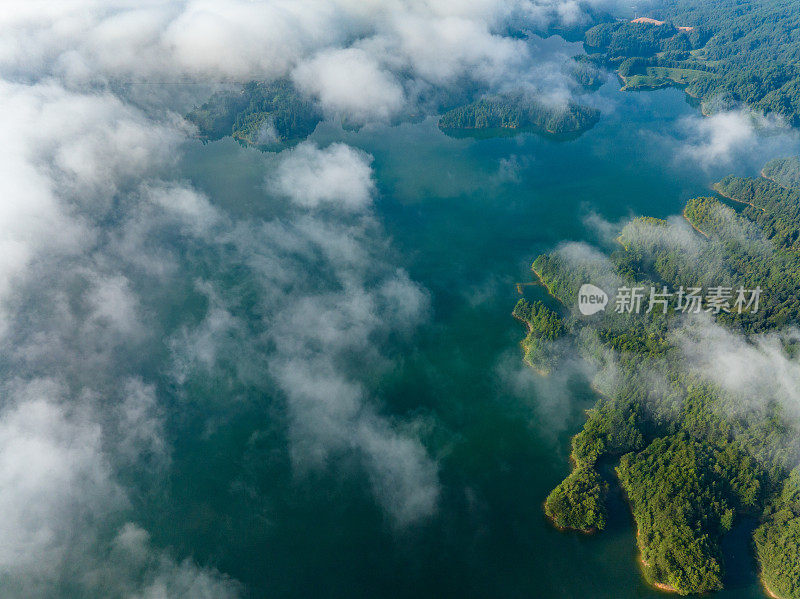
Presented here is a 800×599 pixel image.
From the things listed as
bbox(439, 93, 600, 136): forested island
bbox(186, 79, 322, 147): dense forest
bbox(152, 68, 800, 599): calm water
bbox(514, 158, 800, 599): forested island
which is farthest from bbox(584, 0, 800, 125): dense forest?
bbox(186, 79, 322, 147): dense forest

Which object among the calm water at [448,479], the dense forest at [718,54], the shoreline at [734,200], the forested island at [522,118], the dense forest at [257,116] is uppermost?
the dense forest at [718,54]

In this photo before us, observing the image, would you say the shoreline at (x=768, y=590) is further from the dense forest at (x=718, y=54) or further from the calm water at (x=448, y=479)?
the dense forest at (x=718, y=54)

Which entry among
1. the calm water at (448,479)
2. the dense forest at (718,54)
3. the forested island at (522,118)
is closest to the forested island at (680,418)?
the calm water at (448,479)

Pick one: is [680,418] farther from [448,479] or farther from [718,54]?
[718,54]

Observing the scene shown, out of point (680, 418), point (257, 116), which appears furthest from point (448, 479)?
point (257, 116)

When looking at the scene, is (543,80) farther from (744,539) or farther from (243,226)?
(744,539)

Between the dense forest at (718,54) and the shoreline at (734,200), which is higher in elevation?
the dense forest at (718,54)
